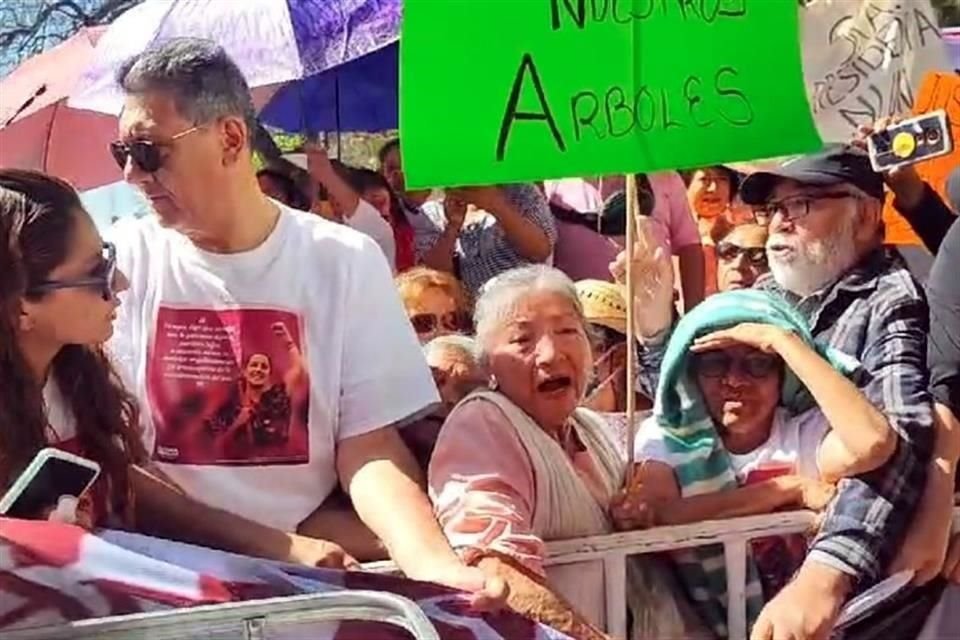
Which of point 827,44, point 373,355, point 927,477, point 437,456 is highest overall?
point 827,44

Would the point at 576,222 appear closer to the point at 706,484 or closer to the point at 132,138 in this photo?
the point at 706,484

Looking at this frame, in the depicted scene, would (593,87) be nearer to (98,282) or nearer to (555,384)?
(555,384)

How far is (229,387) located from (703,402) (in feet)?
3.25

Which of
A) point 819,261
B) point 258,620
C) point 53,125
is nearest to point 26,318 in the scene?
point 258,620

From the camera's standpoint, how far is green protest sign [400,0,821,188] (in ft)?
10.4

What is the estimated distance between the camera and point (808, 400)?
3365 millimetres

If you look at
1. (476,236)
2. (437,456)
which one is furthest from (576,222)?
(437,456)

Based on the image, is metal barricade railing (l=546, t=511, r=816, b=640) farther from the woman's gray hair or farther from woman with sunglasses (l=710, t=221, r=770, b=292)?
woman with sunglasses (l=710, t=221, r=770, b=292)

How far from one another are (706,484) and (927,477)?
1.36ft

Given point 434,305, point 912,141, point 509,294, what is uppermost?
point 912,141

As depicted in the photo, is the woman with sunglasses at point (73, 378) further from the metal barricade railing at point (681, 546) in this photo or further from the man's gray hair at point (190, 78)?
the metal barricade railing at point (681, 546)

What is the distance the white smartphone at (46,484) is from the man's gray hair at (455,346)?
124 cm

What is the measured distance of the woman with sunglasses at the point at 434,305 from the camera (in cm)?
405

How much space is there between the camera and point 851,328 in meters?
3.41
